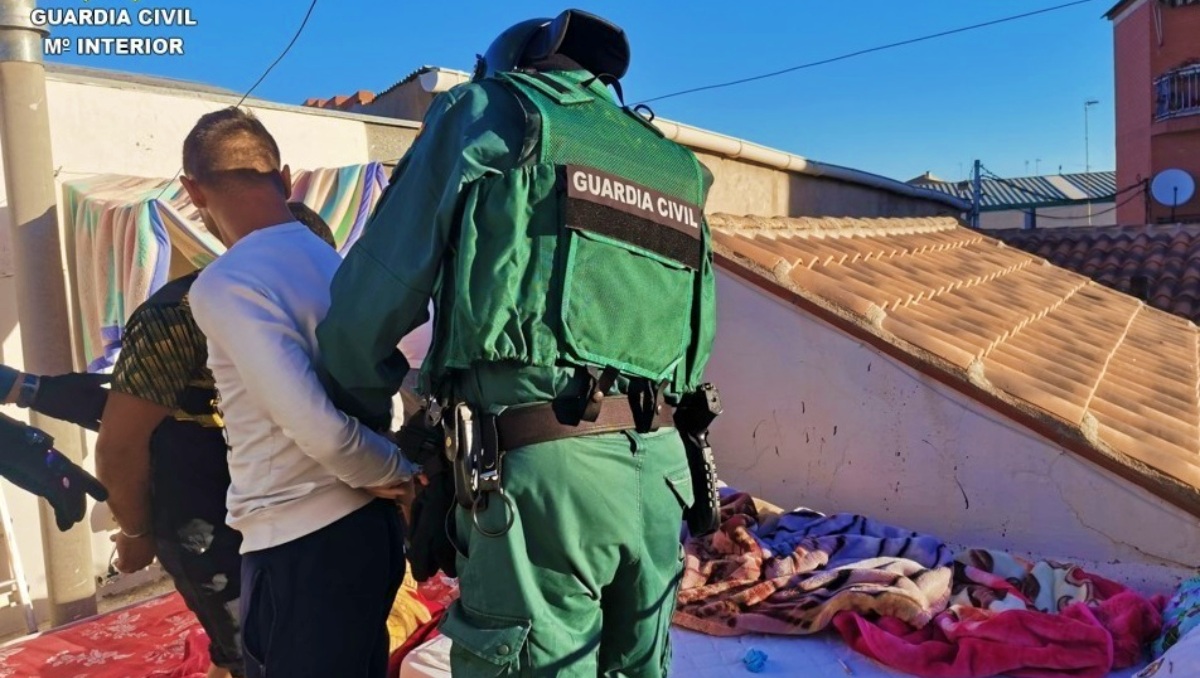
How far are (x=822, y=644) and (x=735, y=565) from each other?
0.49 meters

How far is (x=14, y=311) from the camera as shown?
4.81 m

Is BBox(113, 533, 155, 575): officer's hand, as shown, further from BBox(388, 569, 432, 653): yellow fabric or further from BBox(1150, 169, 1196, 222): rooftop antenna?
BBox(1150, 169, 1196, 222): rooftop antenna

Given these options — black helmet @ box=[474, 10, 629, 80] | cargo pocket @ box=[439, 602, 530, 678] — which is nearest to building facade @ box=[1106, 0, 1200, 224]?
black helmet @ box=[474, 10, 629, 80]

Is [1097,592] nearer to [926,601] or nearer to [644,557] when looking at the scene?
[926,601]

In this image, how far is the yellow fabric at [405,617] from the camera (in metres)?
3.31

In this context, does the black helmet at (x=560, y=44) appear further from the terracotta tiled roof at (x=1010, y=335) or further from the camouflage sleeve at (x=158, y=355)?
the terracotta tiled roof at (x=1010, y=335)

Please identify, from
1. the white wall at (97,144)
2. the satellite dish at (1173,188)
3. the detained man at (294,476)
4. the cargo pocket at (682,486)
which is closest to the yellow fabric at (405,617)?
the detained man at (294,476)

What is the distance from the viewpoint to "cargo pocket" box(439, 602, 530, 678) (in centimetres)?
151

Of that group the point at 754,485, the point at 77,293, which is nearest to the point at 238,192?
the point at 754,485

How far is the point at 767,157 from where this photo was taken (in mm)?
8867

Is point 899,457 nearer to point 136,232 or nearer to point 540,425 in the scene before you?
point 540,425

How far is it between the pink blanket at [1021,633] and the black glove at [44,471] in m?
2.54

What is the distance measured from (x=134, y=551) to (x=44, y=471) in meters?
0.85

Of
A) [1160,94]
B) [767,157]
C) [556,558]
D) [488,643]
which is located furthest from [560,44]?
[1160,94]
